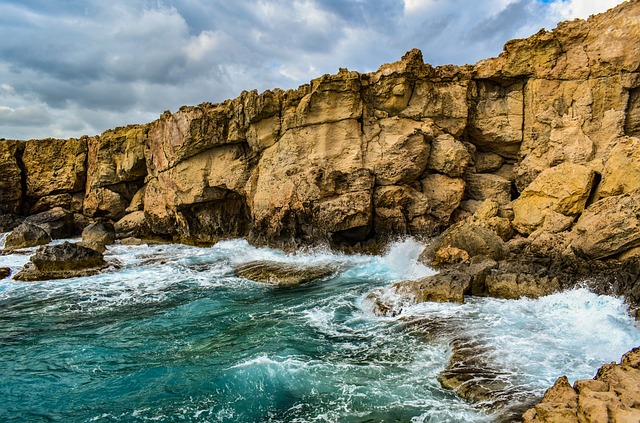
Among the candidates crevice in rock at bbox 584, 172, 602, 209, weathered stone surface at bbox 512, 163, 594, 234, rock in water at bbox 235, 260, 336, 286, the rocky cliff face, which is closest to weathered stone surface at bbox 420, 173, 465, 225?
the rocky cliff face

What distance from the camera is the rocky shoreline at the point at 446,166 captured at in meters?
13.9

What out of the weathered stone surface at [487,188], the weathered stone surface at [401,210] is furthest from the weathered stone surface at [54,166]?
the weathered stone surface at [487,188]

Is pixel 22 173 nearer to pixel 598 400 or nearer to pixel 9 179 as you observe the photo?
pixel 9 179

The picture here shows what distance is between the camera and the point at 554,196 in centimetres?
1622

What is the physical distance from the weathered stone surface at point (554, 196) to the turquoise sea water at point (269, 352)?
450cm

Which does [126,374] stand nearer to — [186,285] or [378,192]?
[186,285]

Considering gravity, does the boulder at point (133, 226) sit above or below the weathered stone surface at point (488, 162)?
below

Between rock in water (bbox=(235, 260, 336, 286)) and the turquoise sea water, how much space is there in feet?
3.24

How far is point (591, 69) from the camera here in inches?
766

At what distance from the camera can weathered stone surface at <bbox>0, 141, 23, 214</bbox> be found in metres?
32.8

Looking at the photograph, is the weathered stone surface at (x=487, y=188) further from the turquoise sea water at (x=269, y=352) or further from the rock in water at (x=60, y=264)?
the rock in water at (x=60, y=264)

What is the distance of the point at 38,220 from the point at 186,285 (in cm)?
1998

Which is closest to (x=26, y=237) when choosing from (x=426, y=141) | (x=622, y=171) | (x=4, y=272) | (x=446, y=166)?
(x=4, y=272)

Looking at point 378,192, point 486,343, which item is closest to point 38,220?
point 378,192
